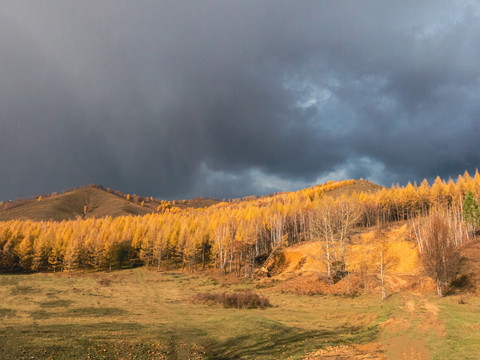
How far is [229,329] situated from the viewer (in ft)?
75.5

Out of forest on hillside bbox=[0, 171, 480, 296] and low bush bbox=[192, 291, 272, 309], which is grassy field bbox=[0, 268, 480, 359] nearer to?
low bush bbox=[192, 291, 272, 309]

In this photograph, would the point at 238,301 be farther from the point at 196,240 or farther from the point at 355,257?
the point at 196,240

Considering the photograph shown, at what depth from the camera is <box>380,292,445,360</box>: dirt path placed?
16.2m

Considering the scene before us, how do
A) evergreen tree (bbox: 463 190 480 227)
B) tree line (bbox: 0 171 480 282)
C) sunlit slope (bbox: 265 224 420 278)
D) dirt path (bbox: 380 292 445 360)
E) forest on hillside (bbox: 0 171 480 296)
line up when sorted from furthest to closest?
tree line (bbox: 0 171 480 282)
forest on hillside (bbox: 0 171 480 296)
evergreen tree (bbox: 463 190 480 227)
sunlit slope (bbox: 265 224 420 278)
dirt path (bbox: 380 292 445 360)

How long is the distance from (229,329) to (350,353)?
10.8 m

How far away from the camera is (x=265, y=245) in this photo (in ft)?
297

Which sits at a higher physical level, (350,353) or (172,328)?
(350,353)

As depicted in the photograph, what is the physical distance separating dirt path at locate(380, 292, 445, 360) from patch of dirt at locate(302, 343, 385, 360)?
2.29 feet

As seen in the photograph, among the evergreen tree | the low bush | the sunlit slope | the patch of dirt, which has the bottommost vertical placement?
the low bush

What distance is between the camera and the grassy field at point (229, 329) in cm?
1689

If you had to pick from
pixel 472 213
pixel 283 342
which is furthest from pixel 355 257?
pixel 283 342

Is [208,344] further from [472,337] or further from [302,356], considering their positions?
[472,337]

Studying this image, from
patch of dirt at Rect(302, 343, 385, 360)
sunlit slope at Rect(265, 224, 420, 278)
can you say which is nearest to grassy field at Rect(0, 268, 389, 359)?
patch of dirt at Rect(302, 343, 385, 360)

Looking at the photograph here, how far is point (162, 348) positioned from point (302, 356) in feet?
32.4
